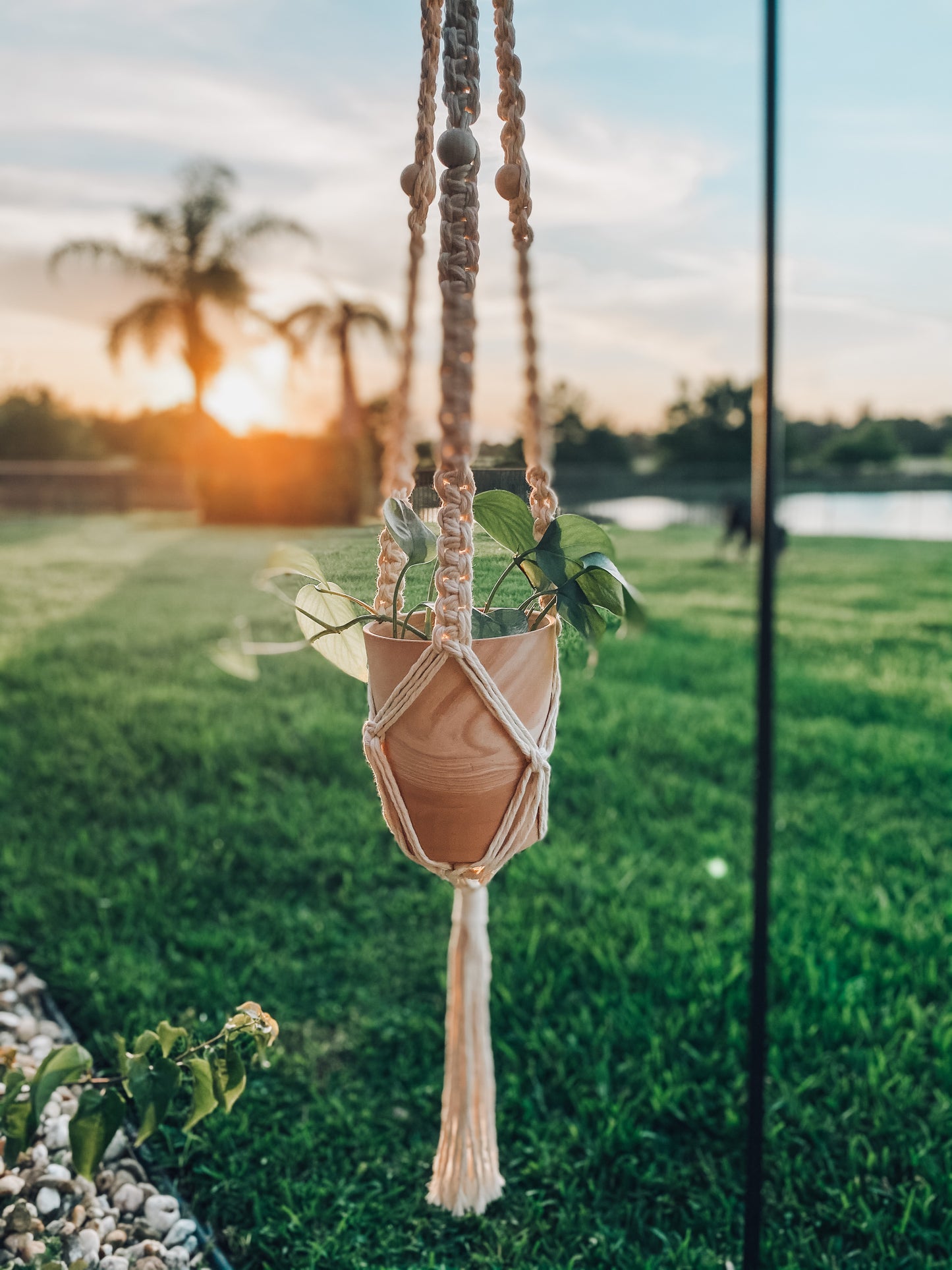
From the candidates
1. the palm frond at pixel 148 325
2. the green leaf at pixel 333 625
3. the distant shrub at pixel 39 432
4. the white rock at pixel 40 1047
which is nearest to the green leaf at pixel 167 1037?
the green leaf at pixel 333 625

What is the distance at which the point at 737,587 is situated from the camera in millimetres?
6984

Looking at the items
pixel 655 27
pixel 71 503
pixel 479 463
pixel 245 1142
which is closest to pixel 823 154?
pixel 655 27

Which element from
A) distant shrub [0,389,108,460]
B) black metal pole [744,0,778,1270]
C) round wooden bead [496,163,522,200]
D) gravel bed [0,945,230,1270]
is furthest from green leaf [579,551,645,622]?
distant shrub [0,389,108,460]

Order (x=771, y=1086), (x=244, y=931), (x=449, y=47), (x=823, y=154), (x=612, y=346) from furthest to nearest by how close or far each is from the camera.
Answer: (x=612, y=346) < (x=823, y=154) < (x=244, y=931) < (x=771, y=1086) < (x=449, y=47)

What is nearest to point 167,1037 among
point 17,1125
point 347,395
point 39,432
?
point 17,1125

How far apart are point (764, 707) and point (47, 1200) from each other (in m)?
1.18

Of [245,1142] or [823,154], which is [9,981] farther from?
[823,154]

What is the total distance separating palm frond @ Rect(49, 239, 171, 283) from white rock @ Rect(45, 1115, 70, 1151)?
53.7 feet

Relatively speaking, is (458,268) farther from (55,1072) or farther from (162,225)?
(162,225)

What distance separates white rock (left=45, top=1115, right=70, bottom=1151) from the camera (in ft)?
4.29

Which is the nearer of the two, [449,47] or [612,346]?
[449,47]

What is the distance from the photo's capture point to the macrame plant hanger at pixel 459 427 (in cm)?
77

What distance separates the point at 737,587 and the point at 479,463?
20.9ft

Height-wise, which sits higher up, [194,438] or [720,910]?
[194,438]
